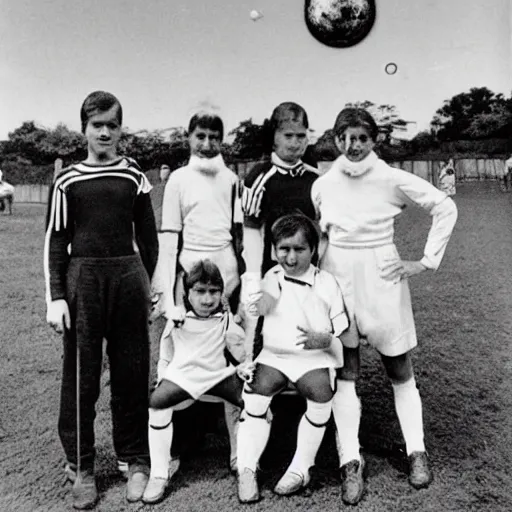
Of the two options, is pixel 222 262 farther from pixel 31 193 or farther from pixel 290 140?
pixel 31 193

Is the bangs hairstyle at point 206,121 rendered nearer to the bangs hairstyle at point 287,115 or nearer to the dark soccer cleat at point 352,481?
the bangs hairstyle at point 287,115

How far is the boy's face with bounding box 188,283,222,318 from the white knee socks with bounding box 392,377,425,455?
3.29 feet

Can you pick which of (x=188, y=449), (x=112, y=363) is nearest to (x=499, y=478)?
(x=188, y=449)

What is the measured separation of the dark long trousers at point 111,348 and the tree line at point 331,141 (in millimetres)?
1099

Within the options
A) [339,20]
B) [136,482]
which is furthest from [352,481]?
[339,20]

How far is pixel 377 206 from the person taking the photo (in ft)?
9.57

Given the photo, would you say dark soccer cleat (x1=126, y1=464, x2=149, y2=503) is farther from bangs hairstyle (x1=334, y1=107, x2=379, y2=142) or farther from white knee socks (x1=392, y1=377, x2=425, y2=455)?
bangs hairstyle (x1=334, y1=107, x2=379, y2=142)

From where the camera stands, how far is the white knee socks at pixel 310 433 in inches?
110

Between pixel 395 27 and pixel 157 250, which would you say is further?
pixel 395 27

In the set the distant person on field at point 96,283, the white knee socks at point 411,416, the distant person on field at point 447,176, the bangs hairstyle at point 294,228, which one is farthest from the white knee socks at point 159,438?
the distant person on field at point 447,176

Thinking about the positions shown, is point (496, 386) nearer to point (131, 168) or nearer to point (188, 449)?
point (188, 449)

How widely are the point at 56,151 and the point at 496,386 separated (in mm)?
3199

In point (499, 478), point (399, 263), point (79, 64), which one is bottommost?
point (499, 478)

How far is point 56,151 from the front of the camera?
12.8 ft
